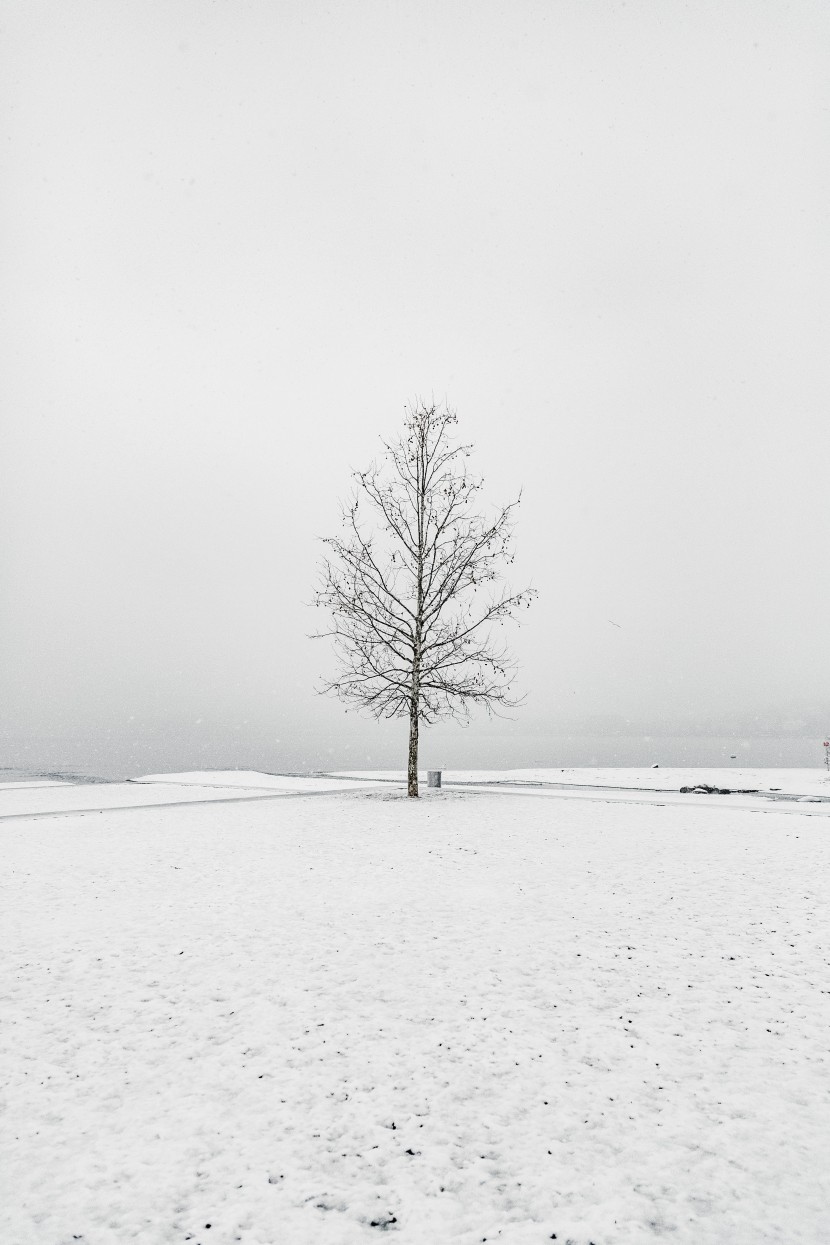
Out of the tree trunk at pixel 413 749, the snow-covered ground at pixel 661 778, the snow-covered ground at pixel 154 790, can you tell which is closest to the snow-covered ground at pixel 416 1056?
the snow-covered ground at pixel 154 790

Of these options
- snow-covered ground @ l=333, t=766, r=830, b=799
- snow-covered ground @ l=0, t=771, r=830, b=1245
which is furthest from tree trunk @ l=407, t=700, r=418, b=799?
snow-covered ground @ l=0, t=771, r=830, b=1245

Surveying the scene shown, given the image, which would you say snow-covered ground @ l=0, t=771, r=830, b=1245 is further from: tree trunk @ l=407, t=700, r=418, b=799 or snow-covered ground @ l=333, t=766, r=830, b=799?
snow-covered ground @ l=333, t=766, r=830, b=799

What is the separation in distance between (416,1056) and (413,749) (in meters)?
15.8

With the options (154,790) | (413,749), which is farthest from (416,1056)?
(154,790)

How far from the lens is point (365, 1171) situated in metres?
3.99

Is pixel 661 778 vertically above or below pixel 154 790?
above

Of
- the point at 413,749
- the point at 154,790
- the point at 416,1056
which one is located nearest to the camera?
the point at 416,1056

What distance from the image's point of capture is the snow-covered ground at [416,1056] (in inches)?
146

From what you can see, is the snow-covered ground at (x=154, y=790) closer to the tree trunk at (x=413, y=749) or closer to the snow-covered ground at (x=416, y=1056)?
the tree trunk at (x=413, y=749)

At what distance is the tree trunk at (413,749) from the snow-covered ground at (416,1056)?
10.1 m

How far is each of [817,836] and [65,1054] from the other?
1369 centimetres

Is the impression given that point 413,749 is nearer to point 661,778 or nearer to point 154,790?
point 154,790

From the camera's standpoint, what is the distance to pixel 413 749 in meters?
21.0

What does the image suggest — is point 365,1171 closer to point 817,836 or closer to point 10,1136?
point 10,1136
